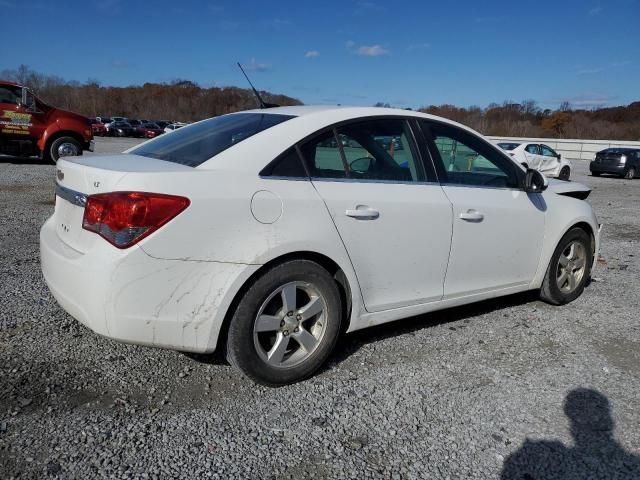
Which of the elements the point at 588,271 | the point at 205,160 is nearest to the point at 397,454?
the point at 205,160

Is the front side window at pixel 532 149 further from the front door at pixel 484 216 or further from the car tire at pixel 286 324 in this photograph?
the car tire at pixel 286 324

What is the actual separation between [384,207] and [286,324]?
3.03 feet

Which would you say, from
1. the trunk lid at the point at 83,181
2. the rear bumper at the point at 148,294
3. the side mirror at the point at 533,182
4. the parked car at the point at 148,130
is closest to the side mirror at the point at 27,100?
the trunk lid at the point at 83,181

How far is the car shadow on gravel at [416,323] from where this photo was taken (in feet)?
12.0

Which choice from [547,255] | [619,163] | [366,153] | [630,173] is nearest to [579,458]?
[366,153]

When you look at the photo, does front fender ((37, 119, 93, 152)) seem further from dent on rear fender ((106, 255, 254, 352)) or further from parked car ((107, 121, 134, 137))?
parked car ((107, 121, 134, 137))

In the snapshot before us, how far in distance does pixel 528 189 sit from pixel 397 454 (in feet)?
8.02

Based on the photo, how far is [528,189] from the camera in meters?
4.10

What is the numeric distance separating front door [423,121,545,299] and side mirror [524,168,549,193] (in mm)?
64

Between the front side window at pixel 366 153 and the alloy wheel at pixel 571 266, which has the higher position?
the front side window at pixel 366 153

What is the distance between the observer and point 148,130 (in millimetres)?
52031

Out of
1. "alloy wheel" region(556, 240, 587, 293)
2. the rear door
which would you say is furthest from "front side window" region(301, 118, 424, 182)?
"alloy wheel" region(556, 240, 587, 293)

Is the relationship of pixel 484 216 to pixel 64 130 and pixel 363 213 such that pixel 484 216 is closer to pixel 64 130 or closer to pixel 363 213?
pixel 363 213

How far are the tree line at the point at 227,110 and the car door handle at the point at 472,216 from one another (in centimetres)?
5130
